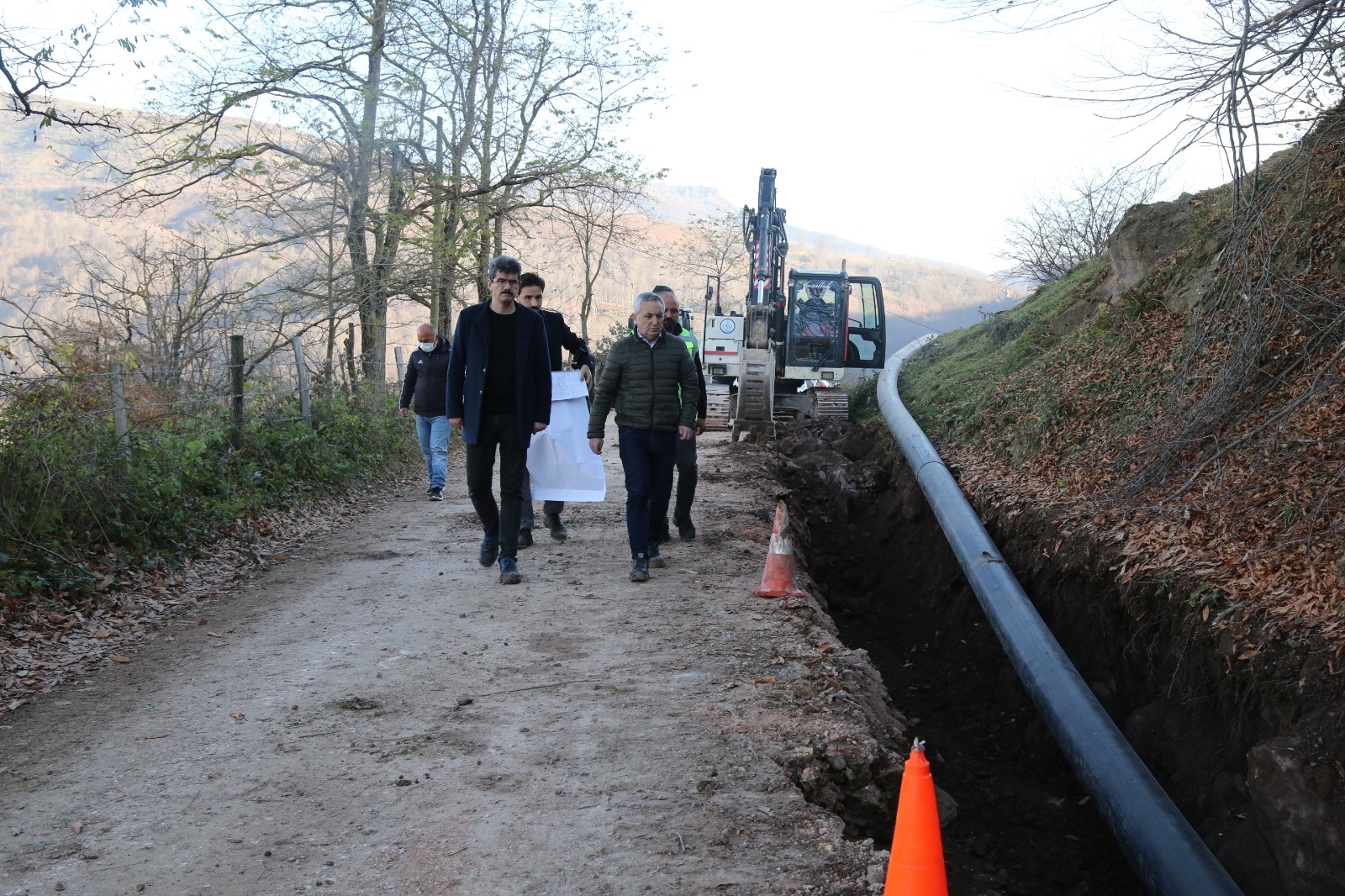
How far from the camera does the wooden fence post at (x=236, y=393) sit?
10188 mm

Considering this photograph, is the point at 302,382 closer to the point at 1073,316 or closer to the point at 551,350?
the point at 551,350

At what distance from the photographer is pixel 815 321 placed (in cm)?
1961

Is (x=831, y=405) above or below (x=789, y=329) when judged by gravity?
below

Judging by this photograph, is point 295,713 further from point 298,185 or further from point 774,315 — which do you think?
point 774,315

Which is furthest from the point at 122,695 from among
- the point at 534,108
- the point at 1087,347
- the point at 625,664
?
the point at 534,108

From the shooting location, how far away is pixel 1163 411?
7.54 m

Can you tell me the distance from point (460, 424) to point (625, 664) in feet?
8.58

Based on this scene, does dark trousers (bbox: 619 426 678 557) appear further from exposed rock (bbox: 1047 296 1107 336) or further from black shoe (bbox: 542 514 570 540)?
exposed rock (bbox: 1047 296 1107 336)

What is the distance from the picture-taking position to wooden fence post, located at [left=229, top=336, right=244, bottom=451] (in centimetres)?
1019

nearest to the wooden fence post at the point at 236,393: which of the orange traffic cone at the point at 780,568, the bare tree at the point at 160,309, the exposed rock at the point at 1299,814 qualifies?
the bare tree at the point at 160,309

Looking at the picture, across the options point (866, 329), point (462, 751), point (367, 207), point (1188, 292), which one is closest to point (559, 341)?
point (462, 751)

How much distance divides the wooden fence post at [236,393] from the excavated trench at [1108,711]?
5664 mm

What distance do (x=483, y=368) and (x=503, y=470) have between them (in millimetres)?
757

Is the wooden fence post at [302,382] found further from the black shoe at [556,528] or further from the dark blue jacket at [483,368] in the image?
the dark blue jacket at [483,368]
